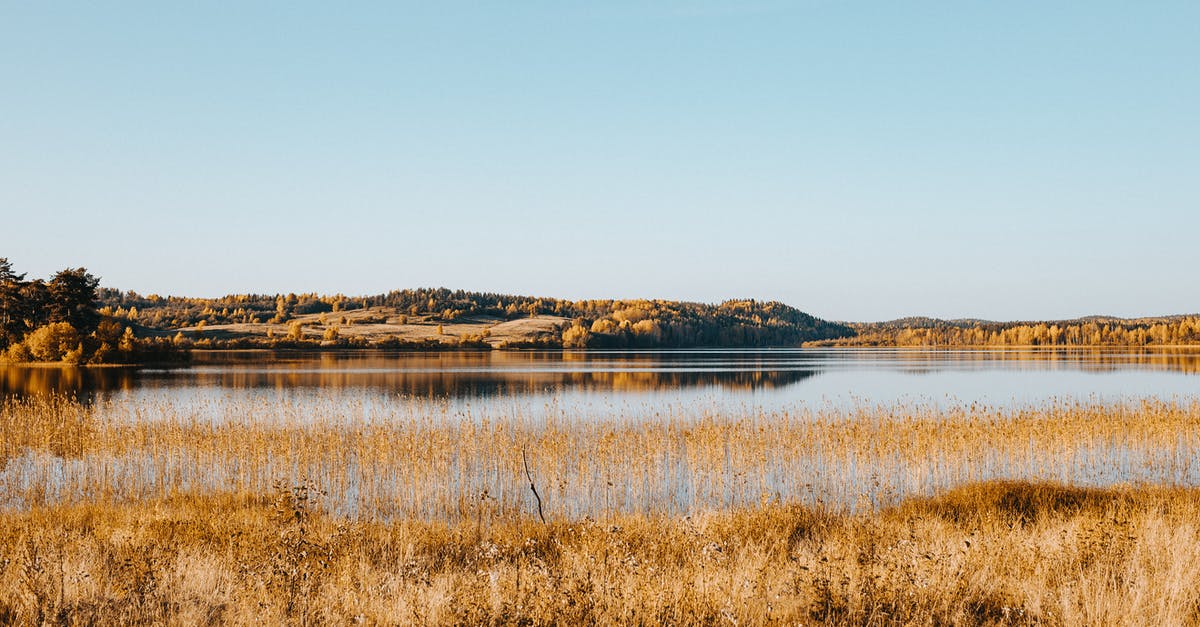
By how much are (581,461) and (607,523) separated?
21.8 ft

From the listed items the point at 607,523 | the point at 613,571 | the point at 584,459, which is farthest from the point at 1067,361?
the point at 613,571

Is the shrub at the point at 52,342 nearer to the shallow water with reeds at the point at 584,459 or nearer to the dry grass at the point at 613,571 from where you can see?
the shallow water with reeds at the point at 584,459

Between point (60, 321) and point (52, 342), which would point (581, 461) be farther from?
point (60, 321)

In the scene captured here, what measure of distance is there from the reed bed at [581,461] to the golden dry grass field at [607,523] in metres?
0.09

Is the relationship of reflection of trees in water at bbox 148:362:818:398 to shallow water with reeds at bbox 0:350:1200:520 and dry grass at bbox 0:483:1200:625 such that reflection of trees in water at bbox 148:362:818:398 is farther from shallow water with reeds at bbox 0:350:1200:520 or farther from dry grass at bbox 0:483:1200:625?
dry grass at bbox 0:483:1200:625

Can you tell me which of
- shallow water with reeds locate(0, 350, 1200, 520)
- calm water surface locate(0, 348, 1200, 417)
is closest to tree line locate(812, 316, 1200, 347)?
calm water surface locate(0, 348, 1200, 417)

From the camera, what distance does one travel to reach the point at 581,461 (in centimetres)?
1764

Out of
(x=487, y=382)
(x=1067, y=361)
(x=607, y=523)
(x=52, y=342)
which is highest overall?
(x=52, y=342)

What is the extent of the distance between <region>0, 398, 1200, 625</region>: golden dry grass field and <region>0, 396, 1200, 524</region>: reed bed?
0.09m

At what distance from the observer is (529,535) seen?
10734 mm

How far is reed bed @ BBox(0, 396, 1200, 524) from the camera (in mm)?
14797

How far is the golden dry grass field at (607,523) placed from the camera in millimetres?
6941

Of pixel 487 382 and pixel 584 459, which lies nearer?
pixel 584 459

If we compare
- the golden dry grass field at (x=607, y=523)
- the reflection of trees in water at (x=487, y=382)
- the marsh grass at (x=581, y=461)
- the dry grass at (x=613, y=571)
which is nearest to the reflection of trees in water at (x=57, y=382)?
the reflection of trees in water at (x=487, y=382)
